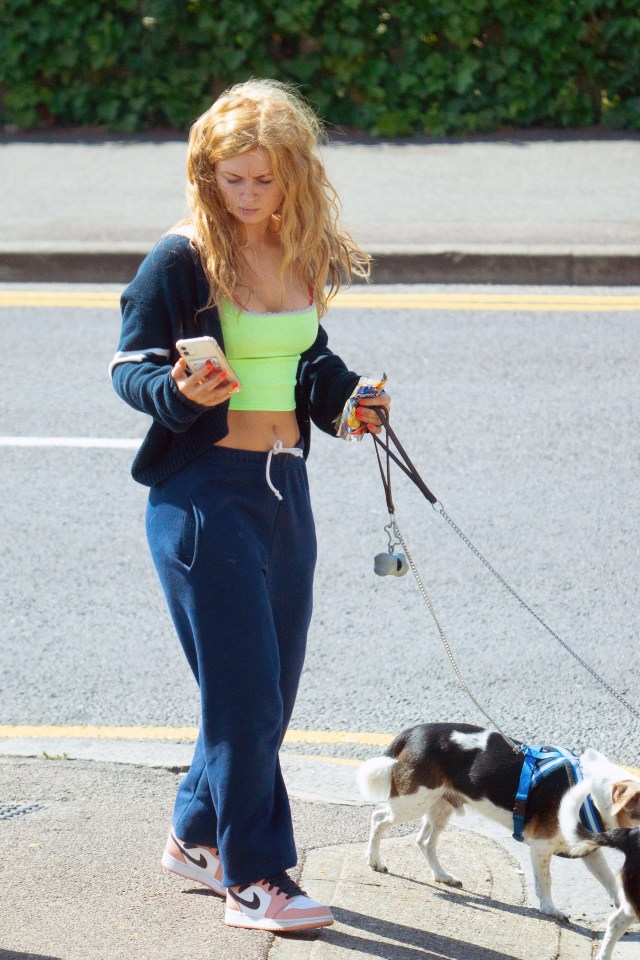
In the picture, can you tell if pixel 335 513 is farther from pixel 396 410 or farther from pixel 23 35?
pixel 23 35

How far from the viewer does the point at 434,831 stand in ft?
11.5

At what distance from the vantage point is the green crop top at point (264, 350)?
10.0 ft

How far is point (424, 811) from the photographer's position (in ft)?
11.4

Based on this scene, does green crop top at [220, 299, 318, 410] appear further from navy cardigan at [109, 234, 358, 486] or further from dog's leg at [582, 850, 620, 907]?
dog's leg at [582, 850, 620, 907]

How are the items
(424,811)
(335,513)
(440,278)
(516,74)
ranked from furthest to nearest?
(516,74), (440,278), (335,513), (424,811)

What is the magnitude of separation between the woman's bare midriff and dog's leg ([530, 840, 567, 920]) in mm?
1192

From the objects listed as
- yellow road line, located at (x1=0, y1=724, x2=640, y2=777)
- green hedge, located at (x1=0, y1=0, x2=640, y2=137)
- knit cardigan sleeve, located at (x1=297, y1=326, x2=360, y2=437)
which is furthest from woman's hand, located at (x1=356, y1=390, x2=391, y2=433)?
green hedge, located at (x1=0, y1=0, x2=640, y2=137)

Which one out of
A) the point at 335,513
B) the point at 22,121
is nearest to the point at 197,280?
the point at 335,513

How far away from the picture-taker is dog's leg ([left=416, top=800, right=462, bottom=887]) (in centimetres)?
348

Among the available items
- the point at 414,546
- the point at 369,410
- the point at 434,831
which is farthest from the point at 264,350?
the point at 414,546

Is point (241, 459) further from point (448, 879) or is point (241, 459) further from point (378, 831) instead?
point (448, 879)

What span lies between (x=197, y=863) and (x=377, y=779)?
544mm

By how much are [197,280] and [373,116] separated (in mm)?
9935

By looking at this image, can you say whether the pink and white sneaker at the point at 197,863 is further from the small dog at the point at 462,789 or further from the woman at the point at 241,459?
the small dog at the point at 462,789
